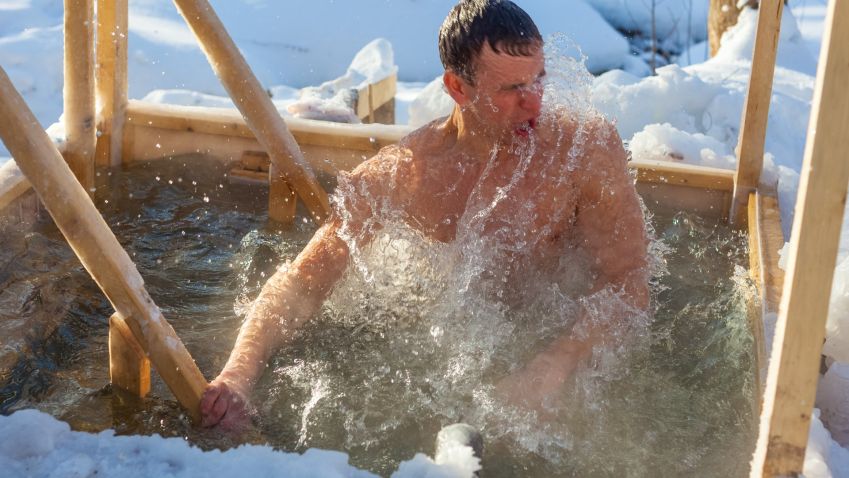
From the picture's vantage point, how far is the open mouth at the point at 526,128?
265 centimetres

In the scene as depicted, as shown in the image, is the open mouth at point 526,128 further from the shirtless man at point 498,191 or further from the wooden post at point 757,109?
the wooden post at point 757,109

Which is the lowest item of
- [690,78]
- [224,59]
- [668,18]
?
[668,18]

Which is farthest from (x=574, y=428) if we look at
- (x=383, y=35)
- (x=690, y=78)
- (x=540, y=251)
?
(x=383, y=35)

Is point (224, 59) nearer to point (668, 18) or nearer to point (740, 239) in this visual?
point (740, 239)

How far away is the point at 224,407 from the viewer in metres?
2.27

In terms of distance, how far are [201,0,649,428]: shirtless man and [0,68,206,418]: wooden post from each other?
0.74ft

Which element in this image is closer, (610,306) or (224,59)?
(610,306)

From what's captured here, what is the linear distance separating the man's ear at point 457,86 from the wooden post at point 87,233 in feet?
3.48

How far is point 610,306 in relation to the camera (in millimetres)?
2568

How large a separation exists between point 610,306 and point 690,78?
10.4ft

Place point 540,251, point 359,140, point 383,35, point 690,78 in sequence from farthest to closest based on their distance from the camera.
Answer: point 383,35 < point 690,78 < point 359,140 < point 540,251

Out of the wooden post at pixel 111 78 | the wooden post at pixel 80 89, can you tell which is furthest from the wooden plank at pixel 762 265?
the wooden post at pixel 111 78

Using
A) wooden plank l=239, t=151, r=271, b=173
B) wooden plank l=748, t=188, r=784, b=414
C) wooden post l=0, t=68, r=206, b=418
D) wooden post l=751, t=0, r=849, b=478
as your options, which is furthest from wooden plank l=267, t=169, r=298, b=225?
wooden post l=751, t=0, r=849, b=478

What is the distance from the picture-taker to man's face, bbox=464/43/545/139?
8.23 ft
